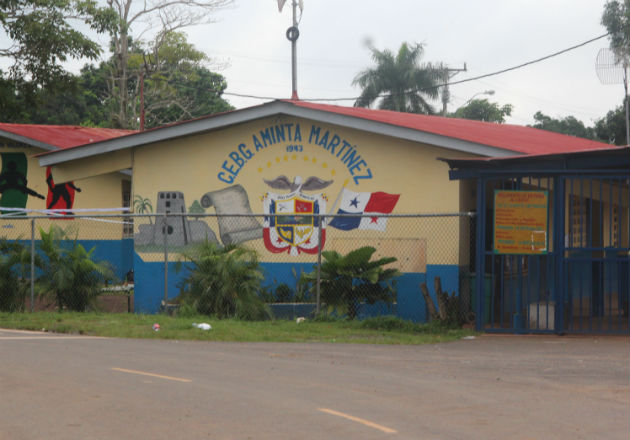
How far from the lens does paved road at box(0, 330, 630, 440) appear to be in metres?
6.52

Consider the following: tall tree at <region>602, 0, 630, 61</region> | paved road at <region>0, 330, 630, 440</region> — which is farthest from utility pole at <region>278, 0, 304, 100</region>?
tall tree at <region>602, 0, 630, 61</region>

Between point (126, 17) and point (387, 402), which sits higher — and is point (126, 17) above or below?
above

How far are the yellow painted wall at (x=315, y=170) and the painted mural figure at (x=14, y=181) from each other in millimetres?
7356

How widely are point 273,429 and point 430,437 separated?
3.91ft

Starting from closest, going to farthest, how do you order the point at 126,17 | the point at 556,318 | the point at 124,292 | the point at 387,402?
the point at 387,402 → the point at 556,318 → the point at 124,292 → the point at 126,17

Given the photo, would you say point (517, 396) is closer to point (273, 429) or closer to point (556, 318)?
point (273, 429)

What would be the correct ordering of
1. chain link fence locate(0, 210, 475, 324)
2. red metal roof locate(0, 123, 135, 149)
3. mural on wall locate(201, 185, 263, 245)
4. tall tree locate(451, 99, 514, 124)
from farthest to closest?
tall tree locate(451, 99, 514, 124) < red metal roof locate(0, 123, 135, 149) < mural on wall locate(201, 185, 263, 245) < chain link fence locate(0, 210, 475, 324)

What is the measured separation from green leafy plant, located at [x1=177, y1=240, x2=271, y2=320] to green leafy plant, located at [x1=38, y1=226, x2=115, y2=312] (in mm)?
1809

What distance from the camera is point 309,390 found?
26.6ft

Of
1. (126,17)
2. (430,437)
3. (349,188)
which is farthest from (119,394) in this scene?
(126,17)

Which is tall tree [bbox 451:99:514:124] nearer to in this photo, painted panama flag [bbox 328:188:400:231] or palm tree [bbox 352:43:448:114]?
palm tree [bbox 352:43:448:114]

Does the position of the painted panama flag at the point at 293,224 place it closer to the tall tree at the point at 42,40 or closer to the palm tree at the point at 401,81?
the tall tree at the point at 42,40

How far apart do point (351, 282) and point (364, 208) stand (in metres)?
1.88

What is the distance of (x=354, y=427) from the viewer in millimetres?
6566
